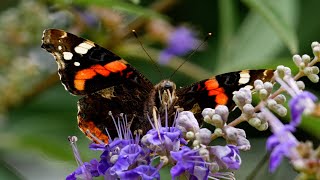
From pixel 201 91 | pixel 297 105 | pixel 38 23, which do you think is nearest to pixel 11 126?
pixel 38 23

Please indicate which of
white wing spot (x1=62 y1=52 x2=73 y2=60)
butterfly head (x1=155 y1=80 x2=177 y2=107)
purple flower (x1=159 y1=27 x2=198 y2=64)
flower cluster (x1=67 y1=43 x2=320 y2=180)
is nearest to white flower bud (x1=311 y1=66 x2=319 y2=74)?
flower cluster (x1=67 y1=43 x2=320 y2=180)

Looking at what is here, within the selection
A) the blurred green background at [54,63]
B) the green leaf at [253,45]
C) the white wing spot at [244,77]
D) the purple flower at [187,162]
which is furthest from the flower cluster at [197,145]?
the green leaf at [253,45]

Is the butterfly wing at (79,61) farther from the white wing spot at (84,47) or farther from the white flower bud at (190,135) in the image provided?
the white flower bud at (190,135)

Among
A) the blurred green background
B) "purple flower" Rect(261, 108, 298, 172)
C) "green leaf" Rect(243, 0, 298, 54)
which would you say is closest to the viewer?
"purple flower" Rect(261, 108, 298, 172)

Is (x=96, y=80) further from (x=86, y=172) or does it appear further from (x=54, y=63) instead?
(x=54, y=63)

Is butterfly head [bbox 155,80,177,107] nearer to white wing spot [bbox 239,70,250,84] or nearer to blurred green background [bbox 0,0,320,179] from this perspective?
white wing spot [bbox 239,70,250,84]

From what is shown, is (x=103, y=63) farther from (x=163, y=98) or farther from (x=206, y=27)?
(x=206, y=27)

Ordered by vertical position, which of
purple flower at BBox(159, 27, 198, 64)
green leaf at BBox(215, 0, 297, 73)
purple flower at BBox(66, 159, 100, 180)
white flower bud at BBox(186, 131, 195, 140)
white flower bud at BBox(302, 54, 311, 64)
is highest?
white flower bud at BBox(302, 54, 311, 64)
